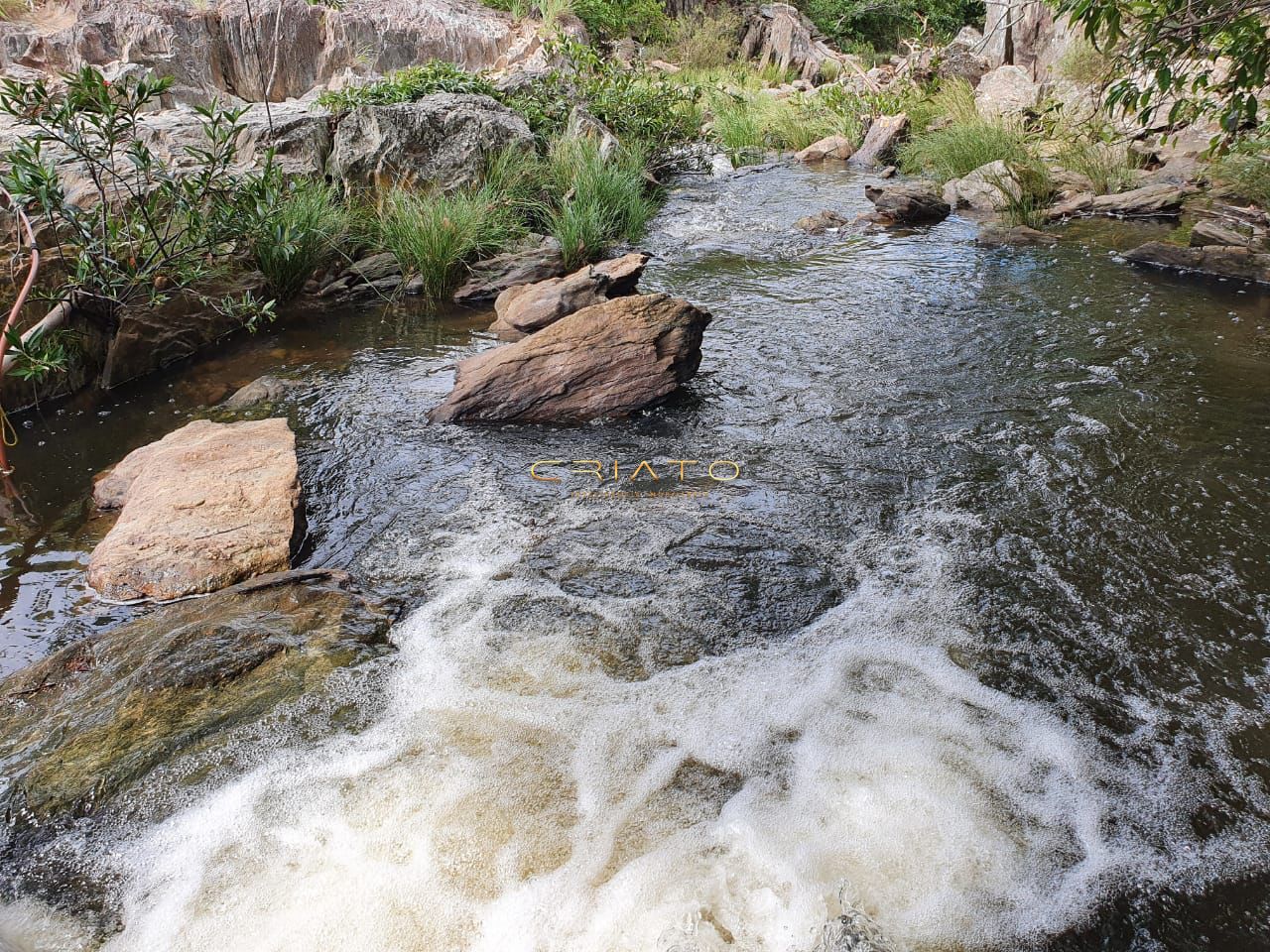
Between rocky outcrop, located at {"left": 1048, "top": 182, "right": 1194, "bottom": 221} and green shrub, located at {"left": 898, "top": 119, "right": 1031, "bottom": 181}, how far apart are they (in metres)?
1.11

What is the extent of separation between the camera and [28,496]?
353 cm

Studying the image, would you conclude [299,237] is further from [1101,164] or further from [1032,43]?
[1032,43]

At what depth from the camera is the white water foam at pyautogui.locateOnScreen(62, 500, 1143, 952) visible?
1.72 m

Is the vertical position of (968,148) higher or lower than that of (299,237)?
lower

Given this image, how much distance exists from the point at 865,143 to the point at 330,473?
453 inches

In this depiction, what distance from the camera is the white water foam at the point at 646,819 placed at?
172 cm

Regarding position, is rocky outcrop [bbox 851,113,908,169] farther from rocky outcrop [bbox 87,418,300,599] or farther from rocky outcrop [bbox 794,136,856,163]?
rocky outcrop [bbox 87,418,300,599]

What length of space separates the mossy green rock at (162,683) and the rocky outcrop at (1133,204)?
846 cm

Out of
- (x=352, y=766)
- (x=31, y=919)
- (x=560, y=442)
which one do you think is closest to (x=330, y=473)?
(x=560, y=442)

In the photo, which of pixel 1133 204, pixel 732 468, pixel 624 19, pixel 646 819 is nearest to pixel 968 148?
pixel 1133 204

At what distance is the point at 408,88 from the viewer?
27.6 feet

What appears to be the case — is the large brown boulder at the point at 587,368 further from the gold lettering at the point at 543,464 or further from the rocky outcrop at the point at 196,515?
the rocky outcrop at the point at 196,515

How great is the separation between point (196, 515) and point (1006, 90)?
49.5 feet

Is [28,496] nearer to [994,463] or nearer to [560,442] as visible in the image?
[560,442]
